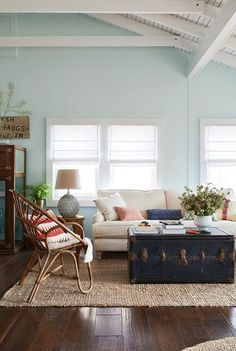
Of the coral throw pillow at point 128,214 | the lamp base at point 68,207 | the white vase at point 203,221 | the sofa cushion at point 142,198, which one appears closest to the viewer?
the white vase at point 203,221

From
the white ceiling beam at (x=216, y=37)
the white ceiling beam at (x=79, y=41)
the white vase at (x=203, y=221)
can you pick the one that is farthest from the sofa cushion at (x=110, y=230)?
the white ceiling beam at (x=79, y=41)

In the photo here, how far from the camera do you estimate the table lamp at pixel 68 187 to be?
6211 mm

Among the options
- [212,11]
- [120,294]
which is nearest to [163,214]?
[120,294]

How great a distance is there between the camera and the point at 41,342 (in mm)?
2879

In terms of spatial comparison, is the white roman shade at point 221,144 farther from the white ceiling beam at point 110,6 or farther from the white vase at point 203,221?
the white vase at point 203,221

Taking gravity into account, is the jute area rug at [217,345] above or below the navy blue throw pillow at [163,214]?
below

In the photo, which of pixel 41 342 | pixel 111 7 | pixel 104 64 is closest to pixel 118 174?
pixel 104 64

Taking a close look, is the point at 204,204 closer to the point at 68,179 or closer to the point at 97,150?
the point at 68,179

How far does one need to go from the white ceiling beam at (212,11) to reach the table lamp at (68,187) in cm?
293

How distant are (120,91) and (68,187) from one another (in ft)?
6.36

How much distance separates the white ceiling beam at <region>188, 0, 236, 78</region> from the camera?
4.43m

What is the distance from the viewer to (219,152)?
22.9ft

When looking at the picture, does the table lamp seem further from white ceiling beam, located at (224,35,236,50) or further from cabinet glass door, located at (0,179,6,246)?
white ceiling beam, located at (224,35,236,50)

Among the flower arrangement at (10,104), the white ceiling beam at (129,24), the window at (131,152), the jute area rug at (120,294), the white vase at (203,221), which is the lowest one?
the jute area rug at (120,294)
